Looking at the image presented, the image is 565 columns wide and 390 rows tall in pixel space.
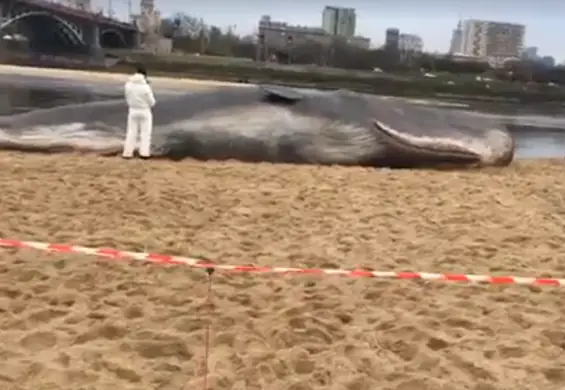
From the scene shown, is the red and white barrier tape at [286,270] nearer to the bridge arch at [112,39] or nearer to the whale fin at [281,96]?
the whale fin at [281,96]

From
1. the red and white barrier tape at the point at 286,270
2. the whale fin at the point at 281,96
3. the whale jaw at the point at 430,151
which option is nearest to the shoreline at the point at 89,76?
the whale fin at the point at 281,96

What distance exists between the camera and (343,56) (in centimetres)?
4381

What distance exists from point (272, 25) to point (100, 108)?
31728mm

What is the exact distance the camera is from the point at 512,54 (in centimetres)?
4616

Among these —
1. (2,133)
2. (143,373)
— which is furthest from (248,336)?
(2,133)

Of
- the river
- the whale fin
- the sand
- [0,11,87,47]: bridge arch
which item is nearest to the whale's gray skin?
the whale fin

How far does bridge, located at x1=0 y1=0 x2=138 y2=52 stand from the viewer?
4153 centimetres

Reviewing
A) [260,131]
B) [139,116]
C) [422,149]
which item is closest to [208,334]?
[139,116]

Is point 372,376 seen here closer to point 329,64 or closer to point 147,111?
point 147,111

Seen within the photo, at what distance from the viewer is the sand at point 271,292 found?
17.1 feet

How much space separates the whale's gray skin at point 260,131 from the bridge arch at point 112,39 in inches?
1165

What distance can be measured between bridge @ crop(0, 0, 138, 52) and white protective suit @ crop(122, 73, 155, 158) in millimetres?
30300

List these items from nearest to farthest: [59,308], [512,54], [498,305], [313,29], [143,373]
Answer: [143,373] < [59,308] < [498,305] < [313,29] < [512,54]

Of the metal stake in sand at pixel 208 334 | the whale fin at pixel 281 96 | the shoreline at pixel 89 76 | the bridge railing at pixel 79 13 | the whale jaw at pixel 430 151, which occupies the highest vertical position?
the bridge railing at pixel 79 13
